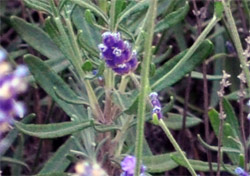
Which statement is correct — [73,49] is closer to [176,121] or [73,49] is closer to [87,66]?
[87,66]

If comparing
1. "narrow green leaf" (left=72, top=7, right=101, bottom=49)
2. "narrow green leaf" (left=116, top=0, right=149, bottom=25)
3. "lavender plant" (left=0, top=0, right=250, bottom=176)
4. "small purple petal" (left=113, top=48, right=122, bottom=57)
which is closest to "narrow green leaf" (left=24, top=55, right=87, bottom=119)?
"lavender plant" (left=0, top=0, right=250, bottom=176)

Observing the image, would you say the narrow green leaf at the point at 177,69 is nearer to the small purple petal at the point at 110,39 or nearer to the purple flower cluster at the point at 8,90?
the small purple petal at the point at 110,39

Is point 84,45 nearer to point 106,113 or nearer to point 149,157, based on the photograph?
point 106,113

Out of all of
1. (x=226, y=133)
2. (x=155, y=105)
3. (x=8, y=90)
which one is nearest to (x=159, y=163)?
(x=226, y=133)

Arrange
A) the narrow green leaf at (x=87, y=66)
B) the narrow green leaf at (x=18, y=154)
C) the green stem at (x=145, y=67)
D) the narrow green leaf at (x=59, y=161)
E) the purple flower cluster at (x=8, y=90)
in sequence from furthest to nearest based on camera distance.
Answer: the narrow green leaf at (x=18, y=154) → the narrow green leaf at (x=59, y=161) → the narrow green leaf at (x=87, y=66) → the green stem at (x=145, y=67) → the purple flower cluster at (x=8, y=90)

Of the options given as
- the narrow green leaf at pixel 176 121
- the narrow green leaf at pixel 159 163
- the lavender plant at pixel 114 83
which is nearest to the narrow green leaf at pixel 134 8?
the lavender plant at pixel 114 83

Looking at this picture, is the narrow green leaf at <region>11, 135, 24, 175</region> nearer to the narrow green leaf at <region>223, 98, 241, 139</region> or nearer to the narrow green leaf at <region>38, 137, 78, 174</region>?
the narrow green leaf at <region>38, 137, 78, 174</region>

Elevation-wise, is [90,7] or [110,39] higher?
[90,7]
